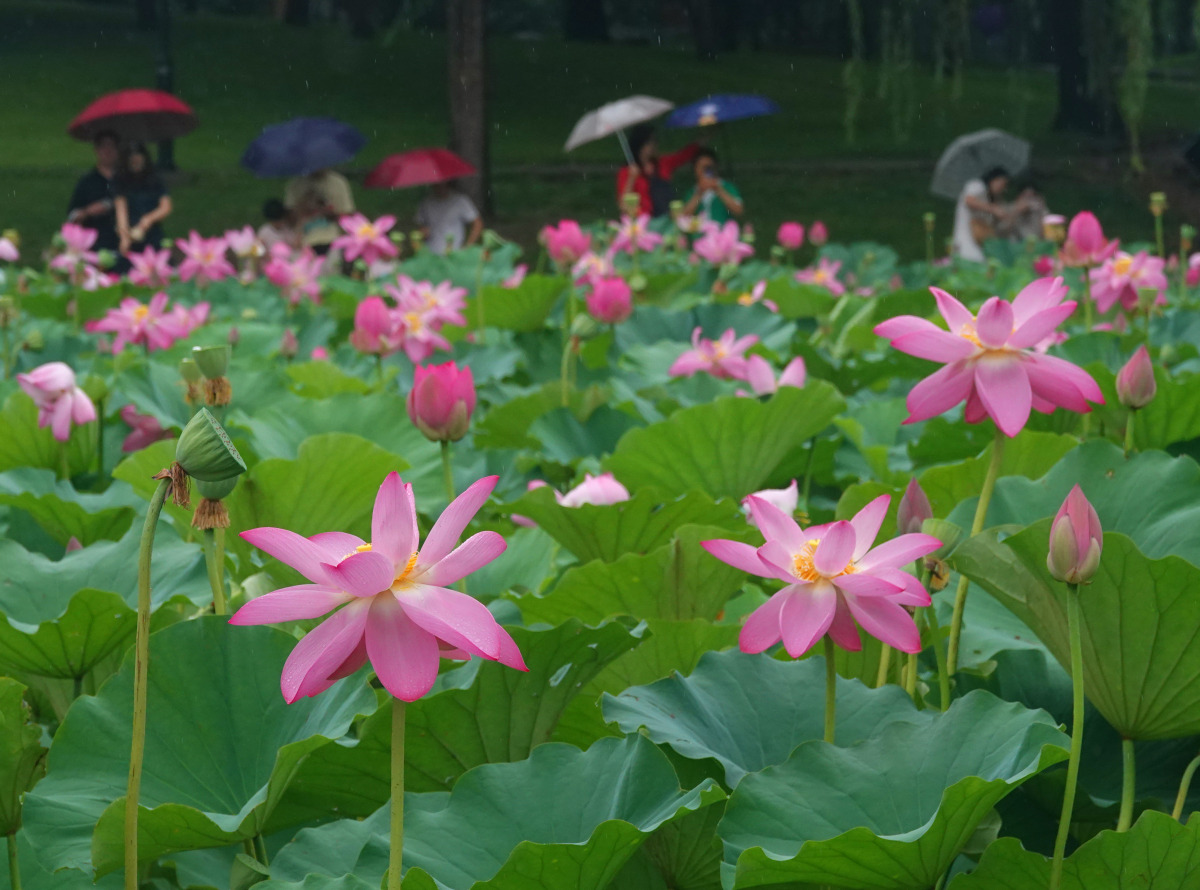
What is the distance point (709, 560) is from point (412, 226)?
9.74 metres

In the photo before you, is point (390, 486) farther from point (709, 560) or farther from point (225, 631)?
point (709, 560)

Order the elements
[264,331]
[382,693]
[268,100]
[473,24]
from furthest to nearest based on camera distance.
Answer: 1. [268,100]
2. [473,24]
3. [264,331]
4. [382,693]

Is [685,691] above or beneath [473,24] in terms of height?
beneath

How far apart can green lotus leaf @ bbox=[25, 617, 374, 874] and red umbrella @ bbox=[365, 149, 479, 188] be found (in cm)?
529

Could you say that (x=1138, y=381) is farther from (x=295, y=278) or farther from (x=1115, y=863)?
(x=295, y=278)

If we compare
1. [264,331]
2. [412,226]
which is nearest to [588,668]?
[264,331]

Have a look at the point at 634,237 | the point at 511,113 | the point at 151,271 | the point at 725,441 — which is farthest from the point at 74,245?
the point at 511,113

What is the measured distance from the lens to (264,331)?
2432mm

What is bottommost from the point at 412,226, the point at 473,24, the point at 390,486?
the point at 412,226

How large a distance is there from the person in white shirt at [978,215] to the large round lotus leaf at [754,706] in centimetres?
564

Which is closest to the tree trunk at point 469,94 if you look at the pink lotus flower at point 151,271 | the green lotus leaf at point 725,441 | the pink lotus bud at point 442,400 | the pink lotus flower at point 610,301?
the pink lotus flower at point 151,271

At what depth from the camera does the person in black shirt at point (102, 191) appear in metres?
5.61

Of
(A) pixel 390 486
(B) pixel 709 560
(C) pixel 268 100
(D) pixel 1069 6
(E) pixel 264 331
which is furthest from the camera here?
(C) pixel 268 100

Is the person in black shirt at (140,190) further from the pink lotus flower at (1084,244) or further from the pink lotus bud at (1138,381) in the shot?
the pink lotus bud at (1138,381)
